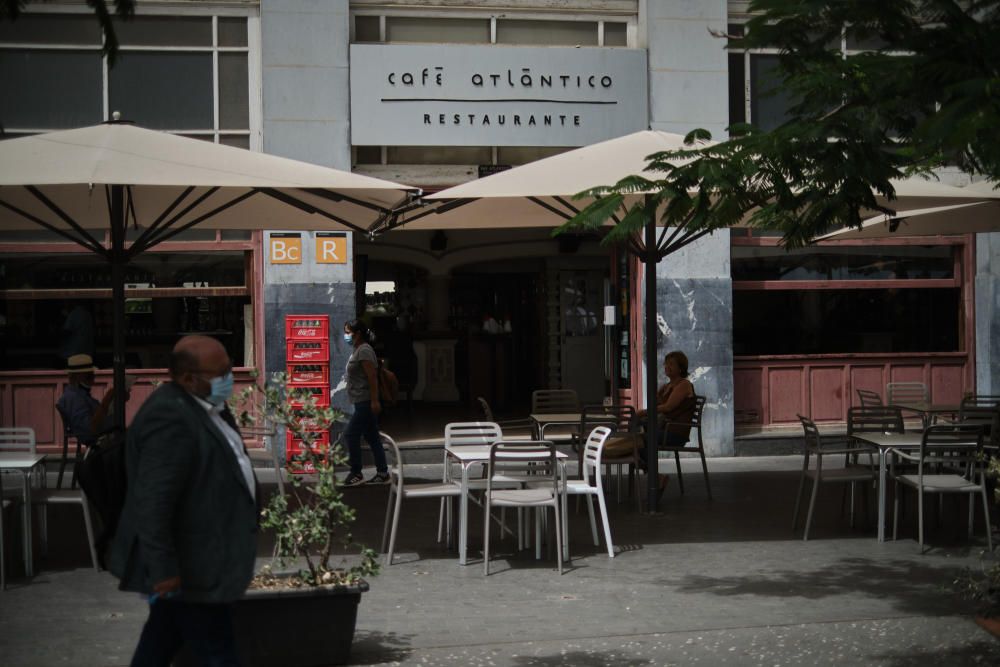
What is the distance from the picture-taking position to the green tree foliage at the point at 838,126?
5797 mm

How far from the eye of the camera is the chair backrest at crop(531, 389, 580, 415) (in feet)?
43.8

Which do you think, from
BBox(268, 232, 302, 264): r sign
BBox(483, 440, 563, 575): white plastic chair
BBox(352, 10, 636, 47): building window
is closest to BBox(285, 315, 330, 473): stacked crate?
BBox(268, 232, 302, 264): r sign

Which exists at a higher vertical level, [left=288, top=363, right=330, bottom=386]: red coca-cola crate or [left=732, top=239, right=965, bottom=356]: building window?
[left=732, top=239, right=965, bottom=356]: building window

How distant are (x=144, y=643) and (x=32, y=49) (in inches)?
445

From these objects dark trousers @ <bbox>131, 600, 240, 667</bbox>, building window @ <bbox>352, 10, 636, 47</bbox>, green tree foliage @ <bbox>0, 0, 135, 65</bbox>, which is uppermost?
building window @ <bbox>352, 10, 636, 47</bbox>

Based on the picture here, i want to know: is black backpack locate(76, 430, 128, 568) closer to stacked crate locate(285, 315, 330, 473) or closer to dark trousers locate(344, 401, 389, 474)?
dark trousers locate(344, 401, 389, 474)

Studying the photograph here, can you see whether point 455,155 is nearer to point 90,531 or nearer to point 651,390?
point 651,390

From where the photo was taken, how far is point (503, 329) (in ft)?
72.7

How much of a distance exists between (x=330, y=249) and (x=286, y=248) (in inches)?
19.3

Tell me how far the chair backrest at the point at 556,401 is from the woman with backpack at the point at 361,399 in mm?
1615

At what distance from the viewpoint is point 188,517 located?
4895 millimetres

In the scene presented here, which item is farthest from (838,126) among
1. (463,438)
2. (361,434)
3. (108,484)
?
(361,434)

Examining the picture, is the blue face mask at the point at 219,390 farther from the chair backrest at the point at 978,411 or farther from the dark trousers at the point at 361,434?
the dark trousers at the point at 361,434

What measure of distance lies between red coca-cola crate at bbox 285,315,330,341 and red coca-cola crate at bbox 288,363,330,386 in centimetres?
31
